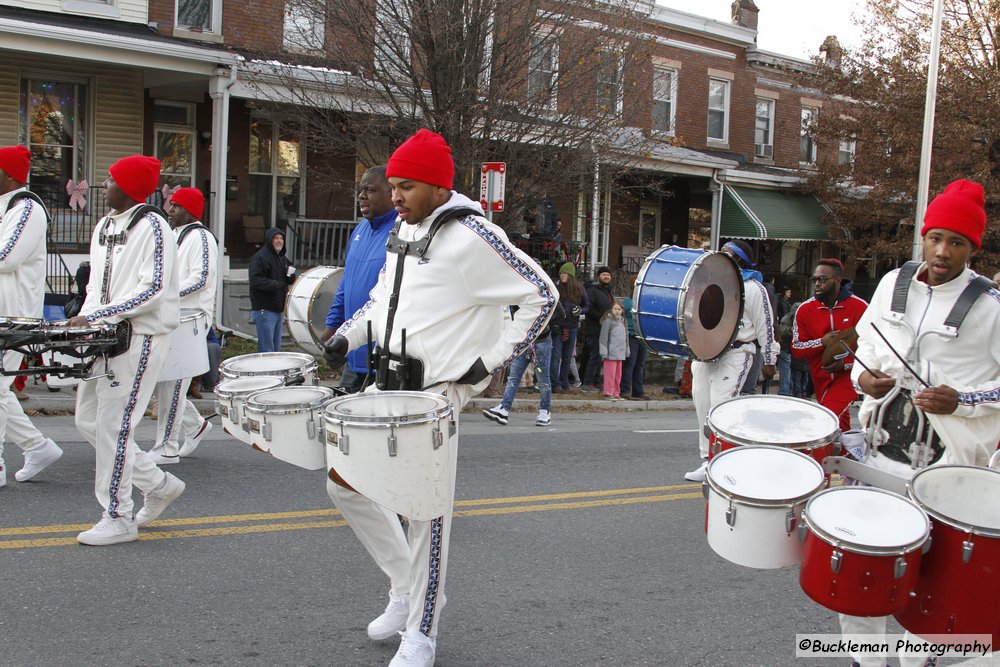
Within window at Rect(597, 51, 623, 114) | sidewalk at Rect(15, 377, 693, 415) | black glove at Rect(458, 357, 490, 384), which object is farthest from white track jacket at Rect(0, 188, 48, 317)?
window at Rect(597, 51, 623, 114)

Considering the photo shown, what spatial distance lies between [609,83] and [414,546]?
12418 millimetres

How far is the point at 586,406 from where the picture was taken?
14609 millimetres

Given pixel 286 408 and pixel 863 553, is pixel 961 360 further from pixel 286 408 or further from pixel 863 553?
pixel 286 408

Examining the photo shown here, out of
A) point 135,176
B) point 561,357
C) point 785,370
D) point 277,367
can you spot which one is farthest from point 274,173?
point 277,367

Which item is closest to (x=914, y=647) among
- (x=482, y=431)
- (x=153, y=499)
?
A: (x=153, y=499)

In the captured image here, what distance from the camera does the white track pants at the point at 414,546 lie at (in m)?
4.10

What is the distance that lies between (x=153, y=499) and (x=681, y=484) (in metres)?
4.53

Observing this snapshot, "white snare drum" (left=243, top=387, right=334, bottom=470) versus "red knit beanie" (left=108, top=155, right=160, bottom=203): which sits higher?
"red knit beanie" (left=108, top=155, right=160, bottom=203)

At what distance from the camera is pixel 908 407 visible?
4.03m

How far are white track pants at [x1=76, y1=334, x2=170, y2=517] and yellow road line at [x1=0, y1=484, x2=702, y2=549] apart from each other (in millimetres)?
411

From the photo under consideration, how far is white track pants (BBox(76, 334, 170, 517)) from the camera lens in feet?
18.6

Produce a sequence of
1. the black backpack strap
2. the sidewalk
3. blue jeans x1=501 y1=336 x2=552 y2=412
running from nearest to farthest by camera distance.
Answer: the black backpack strap → the sidewalk → blue jeans x1=501 y1=336 x2=552 y2=412

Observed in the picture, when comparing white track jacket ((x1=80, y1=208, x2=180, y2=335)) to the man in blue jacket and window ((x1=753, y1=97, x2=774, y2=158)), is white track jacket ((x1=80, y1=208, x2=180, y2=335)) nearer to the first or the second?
the man in blue jacket

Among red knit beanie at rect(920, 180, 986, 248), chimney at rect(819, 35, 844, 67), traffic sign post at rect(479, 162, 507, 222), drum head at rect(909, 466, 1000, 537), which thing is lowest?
drum head at rect(909, 466, 1000, 537)
